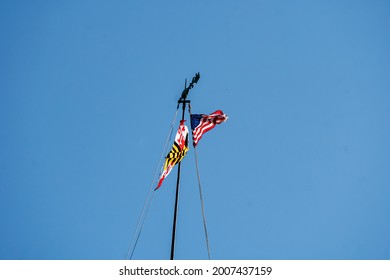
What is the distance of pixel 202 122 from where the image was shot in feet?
28.6

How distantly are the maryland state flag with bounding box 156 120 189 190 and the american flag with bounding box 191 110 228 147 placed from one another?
432 millimetres

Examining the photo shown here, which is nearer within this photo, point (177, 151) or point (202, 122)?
point (177, 151)

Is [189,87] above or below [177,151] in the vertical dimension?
above

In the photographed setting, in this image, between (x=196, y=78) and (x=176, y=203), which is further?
(x=196, y=78)

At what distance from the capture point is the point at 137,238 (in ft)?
30.7

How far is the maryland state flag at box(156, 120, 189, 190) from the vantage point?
7.32 meters

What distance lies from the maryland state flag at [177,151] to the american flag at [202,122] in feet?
1.42

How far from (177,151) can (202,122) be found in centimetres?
172

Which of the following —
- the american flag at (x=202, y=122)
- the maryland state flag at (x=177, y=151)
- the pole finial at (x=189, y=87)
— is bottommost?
the maryland state flag at (x=177, y=151)

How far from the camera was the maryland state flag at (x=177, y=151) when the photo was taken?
732 cm

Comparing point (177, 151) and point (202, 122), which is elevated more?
point (202, 122)
